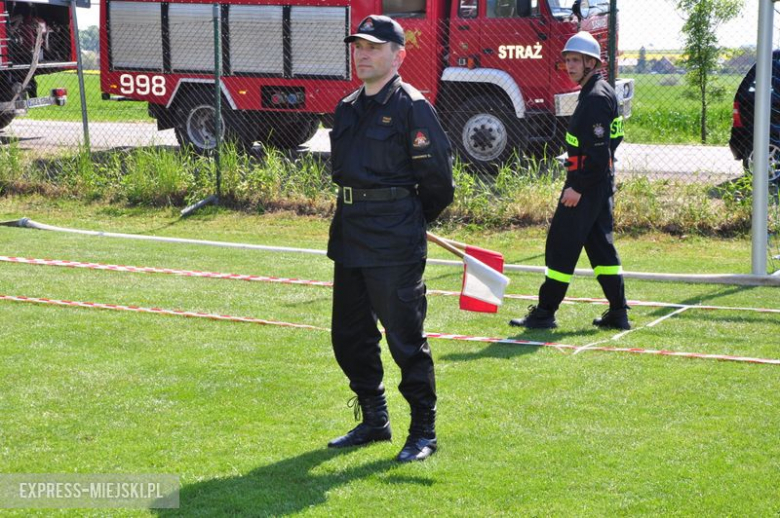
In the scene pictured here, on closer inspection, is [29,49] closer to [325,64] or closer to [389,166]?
[325,64]

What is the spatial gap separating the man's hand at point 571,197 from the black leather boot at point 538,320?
2.30 feet

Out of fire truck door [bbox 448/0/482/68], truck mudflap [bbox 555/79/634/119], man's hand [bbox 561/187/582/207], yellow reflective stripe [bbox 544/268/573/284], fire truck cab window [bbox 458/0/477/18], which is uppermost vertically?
fire truck cab window [bbox 458/0/477/18]

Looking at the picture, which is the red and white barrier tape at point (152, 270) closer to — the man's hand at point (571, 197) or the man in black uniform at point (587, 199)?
the man in black uniform at point (587, 199)

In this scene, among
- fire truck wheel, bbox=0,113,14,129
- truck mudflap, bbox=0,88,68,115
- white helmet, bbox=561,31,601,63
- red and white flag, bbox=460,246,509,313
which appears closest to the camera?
red and white flag, bbox=460,246,509,313

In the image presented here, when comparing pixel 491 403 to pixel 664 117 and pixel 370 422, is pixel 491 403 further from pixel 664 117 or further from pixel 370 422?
pixel 664 117

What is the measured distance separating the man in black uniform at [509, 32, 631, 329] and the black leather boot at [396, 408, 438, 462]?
2.33 metres

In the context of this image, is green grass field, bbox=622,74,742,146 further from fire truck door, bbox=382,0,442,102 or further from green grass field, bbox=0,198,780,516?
green grass field, bbox=0,198,780,516

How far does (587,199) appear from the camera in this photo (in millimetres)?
6836

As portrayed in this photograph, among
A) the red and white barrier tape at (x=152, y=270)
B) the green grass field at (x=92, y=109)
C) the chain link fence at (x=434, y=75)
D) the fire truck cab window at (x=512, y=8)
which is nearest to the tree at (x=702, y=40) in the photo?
the chain link fence at (x=434, y=75)

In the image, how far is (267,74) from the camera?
15070 mm

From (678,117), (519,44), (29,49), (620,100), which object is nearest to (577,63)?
(620,100)

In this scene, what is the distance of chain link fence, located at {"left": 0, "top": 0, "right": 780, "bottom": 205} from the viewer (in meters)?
13.7

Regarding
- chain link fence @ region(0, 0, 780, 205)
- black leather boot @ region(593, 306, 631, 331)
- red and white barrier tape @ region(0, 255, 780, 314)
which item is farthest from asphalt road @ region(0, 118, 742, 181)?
black leather boot @ region(593, 306, 631, 331)

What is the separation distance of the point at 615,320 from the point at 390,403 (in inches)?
Answer: 79.9
